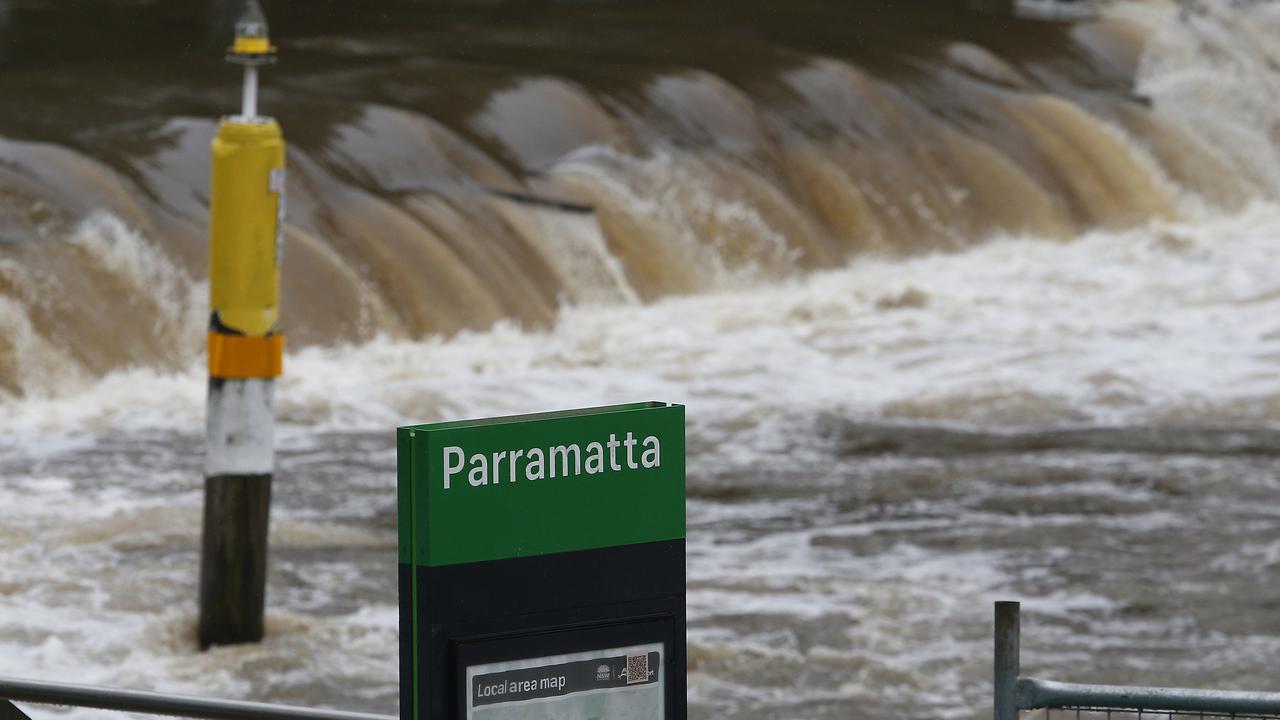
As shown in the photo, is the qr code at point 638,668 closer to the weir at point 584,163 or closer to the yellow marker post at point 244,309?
the yellow marker post at point 244,309

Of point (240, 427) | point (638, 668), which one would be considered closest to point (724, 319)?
point (240, 427)

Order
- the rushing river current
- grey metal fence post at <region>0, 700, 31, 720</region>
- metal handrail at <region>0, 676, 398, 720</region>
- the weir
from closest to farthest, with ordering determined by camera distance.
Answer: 1. metal handrail at <region>0, 676, 398, 720</region>
2. grey metal fence post at <region>0, 700, 31, 720</region>
3. the rushing river current
4. the weir

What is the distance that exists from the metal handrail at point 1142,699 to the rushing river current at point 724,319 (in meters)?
5.02

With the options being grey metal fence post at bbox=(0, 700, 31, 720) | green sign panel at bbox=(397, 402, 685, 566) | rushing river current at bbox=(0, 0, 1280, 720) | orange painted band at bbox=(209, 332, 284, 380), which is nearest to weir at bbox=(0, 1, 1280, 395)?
rushing river current at bbox=(0, 0, 1280, 720)

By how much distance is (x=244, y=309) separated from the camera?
7.07 meters

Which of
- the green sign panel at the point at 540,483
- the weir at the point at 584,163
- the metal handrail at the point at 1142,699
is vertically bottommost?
the metal handrail at the point at 1142,699

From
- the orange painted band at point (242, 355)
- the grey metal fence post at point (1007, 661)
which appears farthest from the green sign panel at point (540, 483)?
the orange painted band at point (242, 355)

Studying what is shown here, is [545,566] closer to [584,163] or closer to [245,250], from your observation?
[245,250]

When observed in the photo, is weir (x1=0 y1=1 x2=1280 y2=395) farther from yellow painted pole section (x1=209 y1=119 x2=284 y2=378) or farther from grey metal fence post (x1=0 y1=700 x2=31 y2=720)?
grey metal fence post (x1=0 y1=700 x2=31 y2=720)

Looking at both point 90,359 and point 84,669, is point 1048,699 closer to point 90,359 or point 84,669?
point 84,669

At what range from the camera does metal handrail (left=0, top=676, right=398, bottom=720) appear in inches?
133

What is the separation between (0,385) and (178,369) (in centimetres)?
124

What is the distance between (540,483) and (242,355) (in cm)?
432

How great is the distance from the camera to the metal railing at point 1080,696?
293 centimetres
